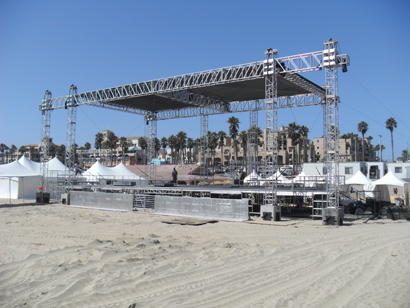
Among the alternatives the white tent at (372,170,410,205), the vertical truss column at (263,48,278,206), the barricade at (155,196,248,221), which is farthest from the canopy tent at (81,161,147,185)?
the white tent at (372,170,410,205)

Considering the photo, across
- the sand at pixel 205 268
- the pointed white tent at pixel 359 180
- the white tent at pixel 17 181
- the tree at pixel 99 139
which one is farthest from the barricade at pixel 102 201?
→ the tree at pixel 99 139

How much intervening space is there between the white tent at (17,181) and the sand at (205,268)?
1881 centimetres

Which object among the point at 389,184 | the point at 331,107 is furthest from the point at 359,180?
the point at 331,107

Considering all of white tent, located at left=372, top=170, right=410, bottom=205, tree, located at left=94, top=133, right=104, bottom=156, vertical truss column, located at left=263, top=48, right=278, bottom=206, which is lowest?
white tent, located at left=372, top=170, right=410, bottom=205

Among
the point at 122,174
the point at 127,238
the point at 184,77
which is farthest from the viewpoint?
the point at 122,174

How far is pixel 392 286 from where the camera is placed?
6863 millimetres

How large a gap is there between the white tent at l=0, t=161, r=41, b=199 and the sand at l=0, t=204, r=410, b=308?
61.7ft

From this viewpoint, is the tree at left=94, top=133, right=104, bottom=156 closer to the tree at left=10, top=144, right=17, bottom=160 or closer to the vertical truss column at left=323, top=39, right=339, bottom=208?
the tree at left=10, top=144, right=17, bottom=160

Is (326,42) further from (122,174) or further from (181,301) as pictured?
(122,174)

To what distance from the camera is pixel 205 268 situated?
850 centimetres

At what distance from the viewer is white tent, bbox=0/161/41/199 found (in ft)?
100

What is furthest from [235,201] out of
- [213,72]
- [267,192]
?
[213,72]

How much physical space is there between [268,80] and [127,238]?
39.6ft

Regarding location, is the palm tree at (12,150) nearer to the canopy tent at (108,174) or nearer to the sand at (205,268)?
the canopy tent at (108,174)
